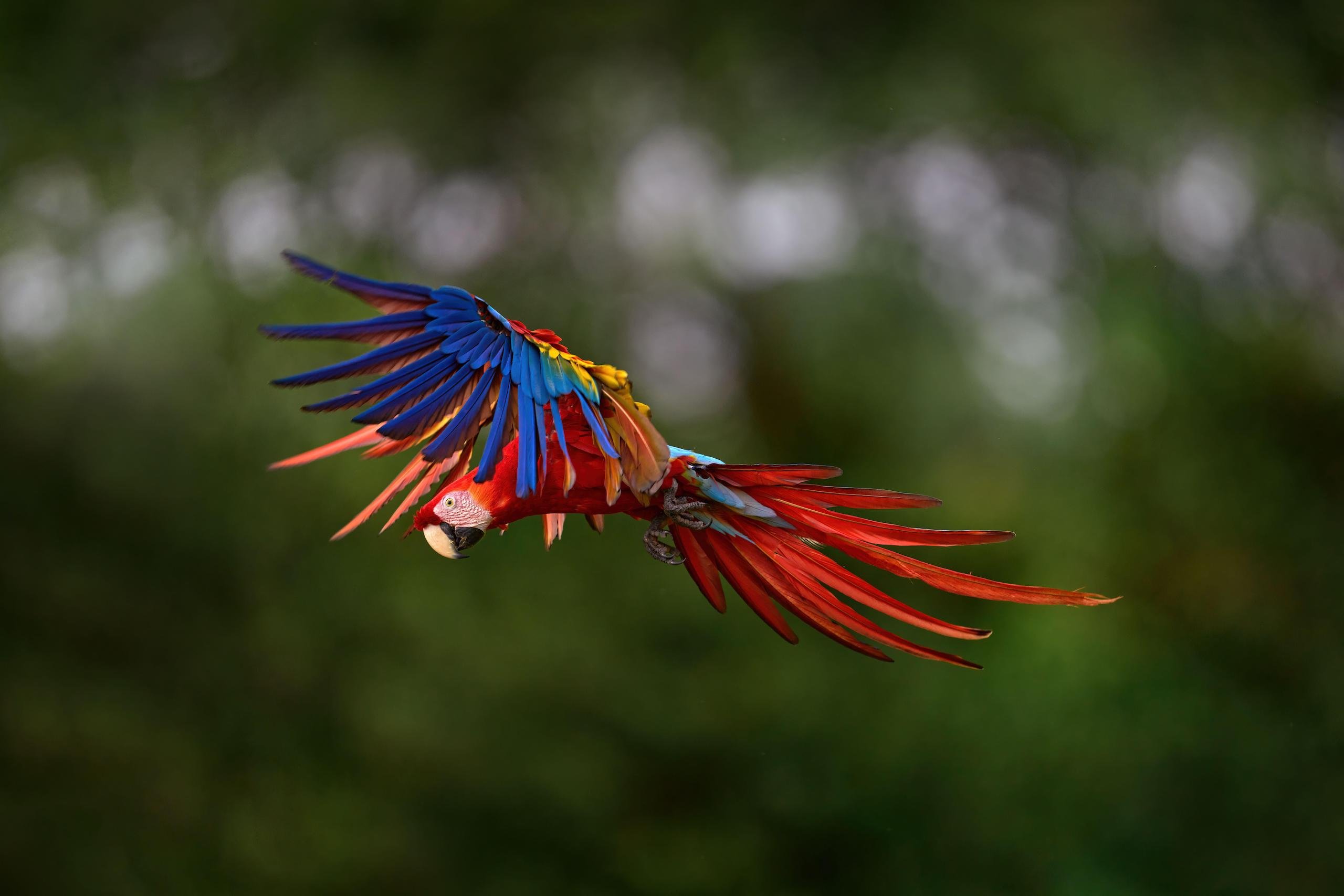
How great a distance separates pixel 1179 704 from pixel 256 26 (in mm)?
2009

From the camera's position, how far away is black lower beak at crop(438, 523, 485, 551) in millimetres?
732

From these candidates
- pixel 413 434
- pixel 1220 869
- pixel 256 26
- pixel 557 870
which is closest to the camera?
pixel 413 434

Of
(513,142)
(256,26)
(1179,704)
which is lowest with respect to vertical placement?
(1179,704)

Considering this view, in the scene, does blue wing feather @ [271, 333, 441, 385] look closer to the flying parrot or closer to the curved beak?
the flying parrot

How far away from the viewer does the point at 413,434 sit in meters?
0.62

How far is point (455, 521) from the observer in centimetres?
73

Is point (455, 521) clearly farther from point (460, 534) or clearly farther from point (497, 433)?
point (497, 433)

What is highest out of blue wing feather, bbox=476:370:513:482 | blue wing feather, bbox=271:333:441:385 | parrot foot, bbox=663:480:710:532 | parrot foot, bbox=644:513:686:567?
blue wing feather, bbox=271:333:441:385

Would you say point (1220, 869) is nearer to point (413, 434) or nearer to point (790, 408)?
point (790, 408)

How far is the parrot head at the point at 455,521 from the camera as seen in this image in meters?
0.73

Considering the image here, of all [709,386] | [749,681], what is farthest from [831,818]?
[709,386]

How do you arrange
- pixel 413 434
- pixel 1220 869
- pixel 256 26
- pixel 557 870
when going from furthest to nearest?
pixel 256 26
pixel 557 870
pixel 1220 869
pixel 413 434

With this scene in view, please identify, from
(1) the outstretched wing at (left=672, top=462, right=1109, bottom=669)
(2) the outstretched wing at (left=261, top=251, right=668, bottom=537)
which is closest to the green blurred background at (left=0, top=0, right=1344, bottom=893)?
(1) the outstretched wing at (left=672, top=462, right=1109, bottom=669)

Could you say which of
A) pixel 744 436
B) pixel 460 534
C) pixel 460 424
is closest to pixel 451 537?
pixel 460 534
